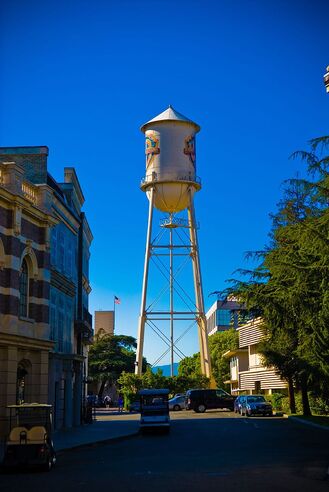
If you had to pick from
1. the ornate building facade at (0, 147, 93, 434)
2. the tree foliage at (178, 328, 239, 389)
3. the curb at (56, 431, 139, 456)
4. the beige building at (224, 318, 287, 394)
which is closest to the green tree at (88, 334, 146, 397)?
the tree foliage at (178, 328, 239, 389)

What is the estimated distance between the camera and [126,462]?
18.9 meters

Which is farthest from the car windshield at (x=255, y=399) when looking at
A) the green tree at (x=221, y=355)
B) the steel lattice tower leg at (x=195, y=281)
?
the green tree at (x=221, y=355)

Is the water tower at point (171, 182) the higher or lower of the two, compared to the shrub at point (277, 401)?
higher

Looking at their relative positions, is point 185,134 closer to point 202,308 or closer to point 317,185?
point 202,308

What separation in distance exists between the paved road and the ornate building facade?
4705 millimetres

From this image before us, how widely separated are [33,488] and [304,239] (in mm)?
9994

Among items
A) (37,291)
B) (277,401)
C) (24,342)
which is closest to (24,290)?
(37,291)

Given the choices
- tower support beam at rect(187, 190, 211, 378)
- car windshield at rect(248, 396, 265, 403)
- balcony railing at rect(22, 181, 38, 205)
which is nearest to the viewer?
balcony railing at rect(22, 181, 38, 205)

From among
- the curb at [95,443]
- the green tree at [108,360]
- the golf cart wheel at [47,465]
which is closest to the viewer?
the golf cart wheel at [47,465]

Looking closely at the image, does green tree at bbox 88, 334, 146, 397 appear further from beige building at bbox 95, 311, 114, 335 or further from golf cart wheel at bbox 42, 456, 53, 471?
golf cart wheel at bbox 42, 456, 53, 471

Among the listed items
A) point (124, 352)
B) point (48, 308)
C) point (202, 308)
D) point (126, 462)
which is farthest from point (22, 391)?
point (124, 352)

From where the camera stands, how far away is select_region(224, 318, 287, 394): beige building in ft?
204

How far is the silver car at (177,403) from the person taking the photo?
59531 millimetres

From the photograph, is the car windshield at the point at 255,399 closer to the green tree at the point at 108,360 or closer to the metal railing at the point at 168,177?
the metal railing at the point at 168,177
